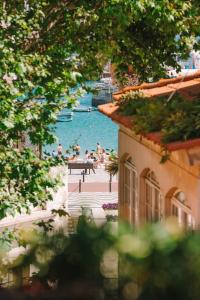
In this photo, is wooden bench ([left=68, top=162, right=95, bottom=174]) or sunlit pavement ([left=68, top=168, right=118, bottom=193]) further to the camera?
wooden bench ([left=68, top=162, right=95, bottom=174])

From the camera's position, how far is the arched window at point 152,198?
982 cm

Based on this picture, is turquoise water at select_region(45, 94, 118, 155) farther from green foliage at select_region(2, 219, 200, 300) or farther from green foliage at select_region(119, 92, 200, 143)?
green foliage at select_region(2, 219, 200, 300)

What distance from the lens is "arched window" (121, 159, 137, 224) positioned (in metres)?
11.5

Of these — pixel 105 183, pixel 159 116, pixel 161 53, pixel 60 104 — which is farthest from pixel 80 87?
pixel 105 183

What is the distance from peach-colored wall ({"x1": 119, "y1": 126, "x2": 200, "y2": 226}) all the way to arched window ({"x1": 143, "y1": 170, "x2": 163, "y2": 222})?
0.16m

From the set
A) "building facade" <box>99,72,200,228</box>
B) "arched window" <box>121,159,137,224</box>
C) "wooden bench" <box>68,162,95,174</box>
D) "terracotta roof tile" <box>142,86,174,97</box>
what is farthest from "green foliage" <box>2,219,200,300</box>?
"wooden bench" <box>68,162,95,174</box>

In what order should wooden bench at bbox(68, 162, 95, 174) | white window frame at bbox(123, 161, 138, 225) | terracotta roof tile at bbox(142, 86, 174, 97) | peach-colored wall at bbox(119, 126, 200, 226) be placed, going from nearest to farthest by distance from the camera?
peach-colored wall at bbox(119, 126, 200, 226)
white window frame at bbox(123, 161, 138, 225)
terracotta roof tile at bbox(142, 86, 174, 97)
wooden bench at bbox(68, 162, 95, 174)

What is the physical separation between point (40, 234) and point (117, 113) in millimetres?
8214

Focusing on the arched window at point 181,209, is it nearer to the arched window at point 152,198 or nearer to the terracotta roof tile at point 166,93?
the arched window at point 152,198

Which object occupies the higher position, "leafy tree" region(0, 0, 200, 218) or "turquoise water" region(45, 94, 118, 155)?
"turquoise water" region(45, 94, 118, 155)

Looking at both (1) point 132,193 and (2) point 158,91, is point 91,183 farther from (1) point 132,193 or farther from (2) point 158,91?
(1) point 132,193

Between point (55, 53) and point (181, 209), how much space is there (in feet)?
23.1

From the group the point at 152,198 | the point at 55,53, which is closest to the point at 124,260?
the point at 152,198

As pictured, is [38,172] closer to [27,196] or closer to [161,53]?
[27,196]
